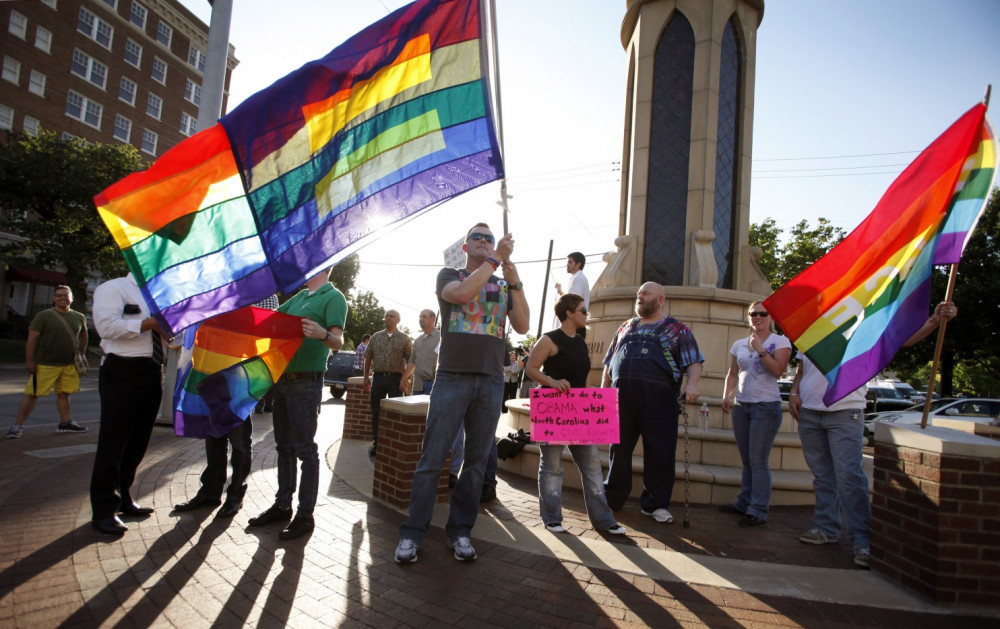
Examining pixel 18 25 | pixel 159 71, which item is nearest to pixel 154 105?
pixel 159 71

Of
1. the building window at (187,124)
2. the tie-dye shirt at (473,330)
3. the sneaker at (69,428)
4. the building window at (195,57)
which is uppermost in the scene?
the building window at (195,57)

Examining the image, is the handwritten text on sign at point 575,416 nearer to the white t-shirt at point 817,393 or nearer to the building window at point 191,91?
the white t-shirt at point 817,393

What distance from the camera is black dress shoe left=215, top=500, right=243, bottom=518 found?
13.5 ft

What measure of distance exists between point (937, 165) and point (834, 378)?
5.21 ft

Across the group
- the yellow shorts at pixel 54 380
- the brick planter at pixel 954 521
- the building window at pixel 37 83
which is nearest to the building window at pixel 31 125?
the building window at pixel 37 83

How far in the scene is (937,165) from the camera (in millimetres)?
3729

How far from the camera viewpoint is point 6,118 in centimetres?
3053

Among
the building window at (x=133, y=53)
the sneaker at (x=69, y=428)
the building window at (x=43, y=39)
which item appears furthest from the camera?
the building window at (x=133, y=53)

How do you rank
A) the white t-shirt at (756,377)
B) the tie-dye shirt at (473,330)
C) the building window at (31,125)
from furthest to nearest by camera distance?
the building window at (31,125)
the white t-shirt at (756,377)
the tie-dye shirt at (473,330)

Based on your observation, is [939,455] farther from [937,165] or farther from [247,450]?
[247,450]

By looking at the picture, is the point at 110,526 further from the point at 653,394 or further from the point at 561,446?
the point at 653,394

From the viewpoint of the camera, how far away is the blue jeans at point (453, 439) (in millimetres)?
3477

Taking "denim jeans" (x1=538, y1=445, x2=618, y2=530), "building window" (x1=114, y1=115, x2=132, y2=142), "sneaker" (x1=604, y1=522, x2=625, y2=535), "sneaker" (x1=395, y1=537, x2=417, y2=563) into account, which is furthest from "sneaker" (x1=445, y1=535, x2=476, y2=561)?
"building window" (x1=114, y1=115, x2=132, y2=142)

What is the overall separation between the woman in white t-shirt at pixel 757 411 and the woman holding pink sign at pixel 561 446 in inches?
54.4
